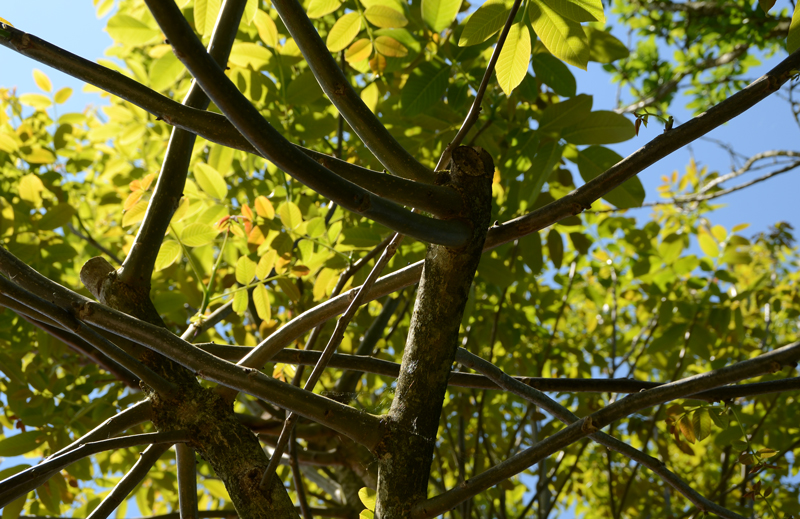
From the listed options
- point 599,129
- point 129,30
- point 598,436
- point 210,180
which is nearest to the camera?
point 598,436

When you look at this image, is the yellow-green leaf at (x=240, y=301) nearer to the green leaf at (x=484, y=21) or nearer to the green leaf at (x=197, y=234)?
the green leaf at (x=197, y=234)

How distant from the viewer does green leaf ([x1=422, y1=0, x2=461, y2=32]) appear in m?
1.51

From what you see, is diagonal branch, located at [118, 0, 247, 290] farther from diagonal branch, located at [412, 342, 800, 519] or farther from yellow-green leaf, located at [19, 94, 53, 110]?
yellow-green leaf, located at [19, 94, 53, 110]

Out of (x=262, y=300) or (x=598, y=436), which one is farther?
(x=262, y=300)

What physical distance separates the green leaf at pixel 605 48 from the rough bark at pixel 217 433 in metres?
1.33

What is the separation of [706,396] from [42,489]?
1908 millimetres

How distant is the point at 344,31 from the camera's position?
1.64 metres

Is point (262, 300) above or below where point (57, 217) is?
below

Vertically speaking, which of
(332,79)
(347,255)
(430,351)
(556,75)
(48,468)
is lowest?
(48,468)

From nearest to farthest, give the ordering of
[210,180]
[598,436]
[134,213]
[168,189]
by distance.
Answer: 1. [598,436]
2. [168,189]
3. [134,213]
4. [210,180]

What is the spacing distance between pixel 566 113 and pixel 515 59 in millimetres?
431

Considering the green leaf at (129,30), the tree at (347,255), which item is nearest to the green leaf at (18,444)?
the tree at (347,255)

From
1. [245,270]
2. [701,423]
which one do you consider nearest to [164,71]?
[245,270]

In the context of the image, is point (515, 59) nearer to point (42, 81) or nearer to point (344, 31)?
point (344, 31)
